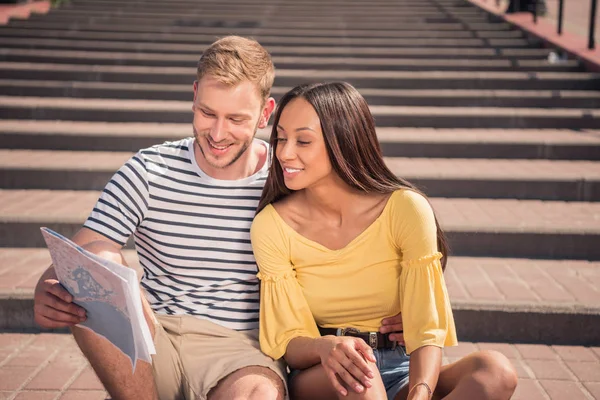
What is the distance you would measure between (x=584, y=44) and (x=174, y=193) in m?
7.57

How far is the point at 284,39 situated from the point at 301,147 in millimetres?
6918

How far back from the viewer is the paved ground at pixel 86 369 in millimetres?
2934

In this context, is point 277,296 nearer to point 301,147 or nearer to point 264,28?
point 301,147

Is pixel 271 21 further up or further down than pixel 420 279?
further up

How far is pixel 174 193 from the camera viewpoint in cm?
241

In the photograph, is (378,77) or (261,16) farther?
(261,16)

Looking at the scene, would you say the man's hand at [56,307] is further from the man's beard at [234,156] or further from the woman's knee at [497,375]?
the woman's knee at [497,375]

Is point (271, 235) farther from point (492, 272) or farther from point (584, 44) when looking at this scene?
point (584, 44)

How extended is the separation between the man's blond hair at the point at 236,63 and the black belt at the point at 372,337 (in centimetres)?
89

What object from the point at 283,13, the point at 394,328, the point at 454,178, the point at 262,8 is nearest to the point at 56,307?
the point at 394,328

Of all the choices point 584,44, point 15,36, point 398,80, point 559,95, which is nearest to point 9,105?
point 15,36

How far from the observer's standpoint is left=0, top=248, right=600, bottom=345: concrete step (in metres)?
3.52

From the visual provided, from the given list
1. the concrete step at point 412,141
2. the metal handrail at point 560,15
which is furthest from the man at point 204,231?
the metal handrail at point 560,15

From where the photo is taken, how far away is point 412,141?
5773mm
